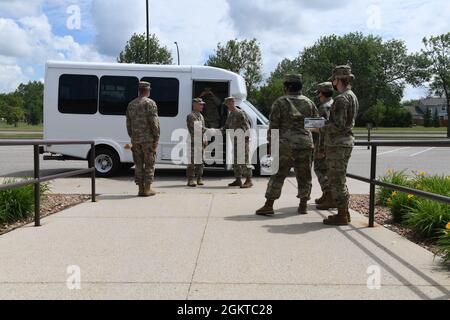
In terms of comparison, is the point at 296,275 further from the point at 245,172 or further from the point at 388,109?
the point at 388,109

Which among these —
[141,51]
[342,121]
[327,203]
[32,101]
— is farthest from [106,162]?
[32,101]

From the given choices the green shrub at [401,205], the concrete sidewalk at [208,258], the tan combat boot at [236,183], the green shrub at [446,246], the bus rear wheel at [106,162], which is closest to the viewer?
the concrete sidewalk at [208,258]

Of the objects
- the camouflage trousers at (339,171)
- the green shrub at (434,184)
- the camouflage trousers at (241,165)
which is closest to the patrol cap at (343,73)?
the camouflage trousers at (339,171)

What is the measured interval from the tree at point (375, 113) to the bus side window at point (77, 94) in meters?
58.0

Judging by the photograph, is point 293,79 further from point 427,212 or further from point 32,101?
point 32,101

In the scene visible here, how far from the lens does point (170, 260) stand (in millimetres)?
4309

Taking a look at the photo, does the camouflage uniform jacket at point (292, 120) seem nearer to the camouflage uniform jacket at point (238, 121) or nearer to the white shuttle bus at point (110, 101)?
the camouflage uniform jacket at point (238, 121)

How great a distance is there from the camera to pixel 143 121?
8328 millimetres

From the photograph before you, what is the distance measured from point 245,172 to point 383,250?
5325 mm

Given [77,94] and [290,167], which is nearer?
[290,167]

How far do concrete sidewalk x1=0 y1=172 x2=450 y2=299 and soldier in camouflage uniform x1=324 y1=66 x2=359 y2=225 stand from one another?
1.76 ft

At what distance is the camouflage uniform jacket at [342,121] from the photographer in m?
5.63

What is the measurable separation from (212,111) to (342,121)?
6554mm

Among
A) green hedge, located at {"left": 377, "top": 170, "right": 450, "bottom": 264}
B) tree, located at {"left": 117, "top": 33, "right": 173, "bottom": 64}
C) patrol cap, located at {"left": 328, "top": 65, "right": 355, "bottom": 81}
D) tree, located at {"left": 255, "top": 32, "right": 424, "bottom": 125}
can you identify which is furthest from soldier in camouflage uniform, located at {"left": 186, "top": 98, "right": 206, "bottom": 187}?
tree, located at {"left": 255, "top": 32, "right": 424, "bottom": 125}
